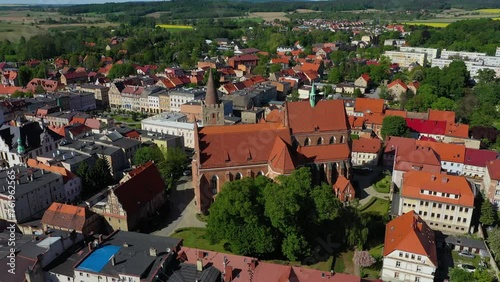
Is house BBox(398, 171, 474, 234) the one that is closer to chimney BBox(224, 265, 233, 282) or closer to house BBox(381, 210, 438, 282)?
house BBox(381, 210, 438, 282)

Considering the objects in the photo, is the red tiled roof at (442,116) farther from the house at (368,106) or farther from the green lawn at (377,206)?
the green lawn at (377,206)

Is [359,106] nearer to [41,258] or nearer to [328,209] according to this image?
[328,209]

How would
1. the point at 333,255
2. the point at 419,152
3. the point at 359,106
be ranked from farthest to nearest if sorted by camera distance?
1. the point at 359,106
2. the point at 419,152
3. the point at 333,255

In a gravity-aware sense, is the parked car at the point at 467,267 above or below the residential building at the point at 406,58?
below

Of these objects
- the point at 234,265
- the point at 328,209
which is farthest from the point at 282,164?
the point at 234,265

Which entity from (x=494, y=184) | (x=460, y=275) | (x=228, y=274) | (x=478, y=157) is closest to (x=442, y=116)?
(x=478, y=157)

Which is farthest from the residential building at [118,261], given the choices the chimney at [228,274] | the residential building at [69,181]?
the residential building at [69,181]
